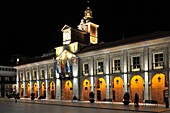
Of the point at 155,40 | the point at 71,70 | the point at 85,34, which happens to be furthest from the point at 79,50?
the point at 155,40

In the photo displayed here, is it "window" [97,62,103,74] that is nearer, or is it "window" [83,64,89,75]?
"window" [97,62,103,74]

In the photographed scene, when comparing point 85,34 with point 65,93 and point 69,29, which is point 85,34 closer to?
point 69,29

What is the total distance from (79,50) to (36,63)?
47.7 ft

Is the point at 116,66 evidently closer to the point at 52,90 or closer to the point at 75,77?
the point at 75,77

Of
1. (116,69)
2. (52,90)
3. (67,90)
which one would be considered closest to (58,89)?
(67,90)

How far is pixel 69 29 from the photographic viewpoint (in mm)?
57000

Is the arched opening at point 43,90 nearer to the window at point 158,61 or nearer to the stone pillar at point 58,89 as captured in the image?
the stone pillar at point 58,89

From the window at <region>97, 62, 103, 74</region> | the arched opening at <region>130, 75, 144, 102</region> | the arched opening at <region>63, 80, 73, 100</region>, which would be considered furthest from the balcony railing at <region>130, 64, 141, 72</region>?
the arched opening at <region>63, 80, 73, 100</region>

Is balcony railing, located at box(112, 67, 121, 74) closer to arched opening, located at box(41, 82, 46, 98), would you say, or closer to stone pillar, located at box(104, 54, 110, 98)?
stone pillar, located at box(104, 54, 110, 98)

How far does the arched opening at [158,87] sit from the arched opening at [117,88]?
679 cm

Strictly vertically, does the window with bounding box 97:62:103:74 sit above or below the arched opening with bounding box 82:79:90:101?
above

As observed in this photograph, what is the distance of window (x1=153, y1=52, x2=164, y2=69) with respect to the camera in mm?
38438

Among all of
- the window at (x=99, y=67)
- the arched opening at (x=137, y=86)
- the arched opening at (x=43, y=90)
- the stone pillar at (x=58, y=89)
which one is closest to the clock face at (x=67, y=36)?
the stone pillar at (x=58, y=89)

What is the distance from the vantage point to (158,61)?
127 ft
